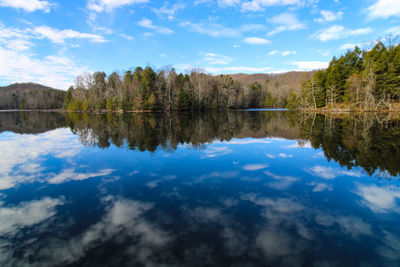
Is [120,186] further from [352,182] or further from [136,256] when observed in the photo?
[352,182]

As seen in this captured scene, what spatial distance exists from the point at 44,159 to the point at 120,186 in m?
5.79

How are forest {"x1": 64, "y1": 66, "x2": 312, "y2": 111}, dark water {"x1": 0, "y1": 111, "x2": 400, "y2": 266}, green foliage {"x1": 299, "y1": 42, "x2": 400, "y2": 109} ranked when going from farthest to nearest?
forest {"x1": 64, "y1": 66, "x2": 312, "y2": 111}
green foliage {"x1": 299, "y1": 42, "x2": 400, "y2": 109}
dark water {"x1": 0, "y1": 111, "x2": 400, "y2": 266}

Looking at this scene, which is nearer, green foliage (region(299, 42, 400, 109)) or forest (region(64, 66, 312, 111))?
green foliage (region(299, 42, 400, 109))

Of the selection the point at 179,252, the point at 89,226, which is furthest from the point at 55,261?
the point at 179,252

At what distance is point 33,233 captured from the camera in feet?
12.7

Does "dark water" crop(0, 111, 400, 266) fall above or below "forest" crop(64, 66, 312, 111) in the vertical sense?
below

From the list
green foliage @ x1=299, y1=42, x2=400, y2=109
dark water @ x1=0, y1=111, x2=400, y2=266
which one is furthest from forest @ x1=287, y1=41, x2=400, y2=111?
dark water @ x1=0, y1=111, x2=400, y2=266

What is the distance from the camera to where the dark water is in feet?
10.6

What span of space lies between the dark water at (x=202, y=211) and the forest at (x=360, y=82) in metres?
39.0

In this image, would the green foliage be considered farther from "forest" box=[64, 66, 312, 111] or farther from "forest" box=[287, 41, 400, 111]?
"forest" box=[64, 66, 312, 111]

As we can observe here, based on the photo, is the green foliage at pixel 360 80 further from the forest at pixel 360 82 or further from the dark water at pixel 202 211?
the dark water at pixel 202 211

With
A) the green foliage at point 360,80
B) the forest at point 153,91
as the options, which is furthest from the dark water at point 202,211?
the forest at point 153,91

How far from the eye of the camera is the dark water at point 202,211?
127 inches

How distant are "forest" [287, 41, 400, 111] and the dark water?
128 ft
